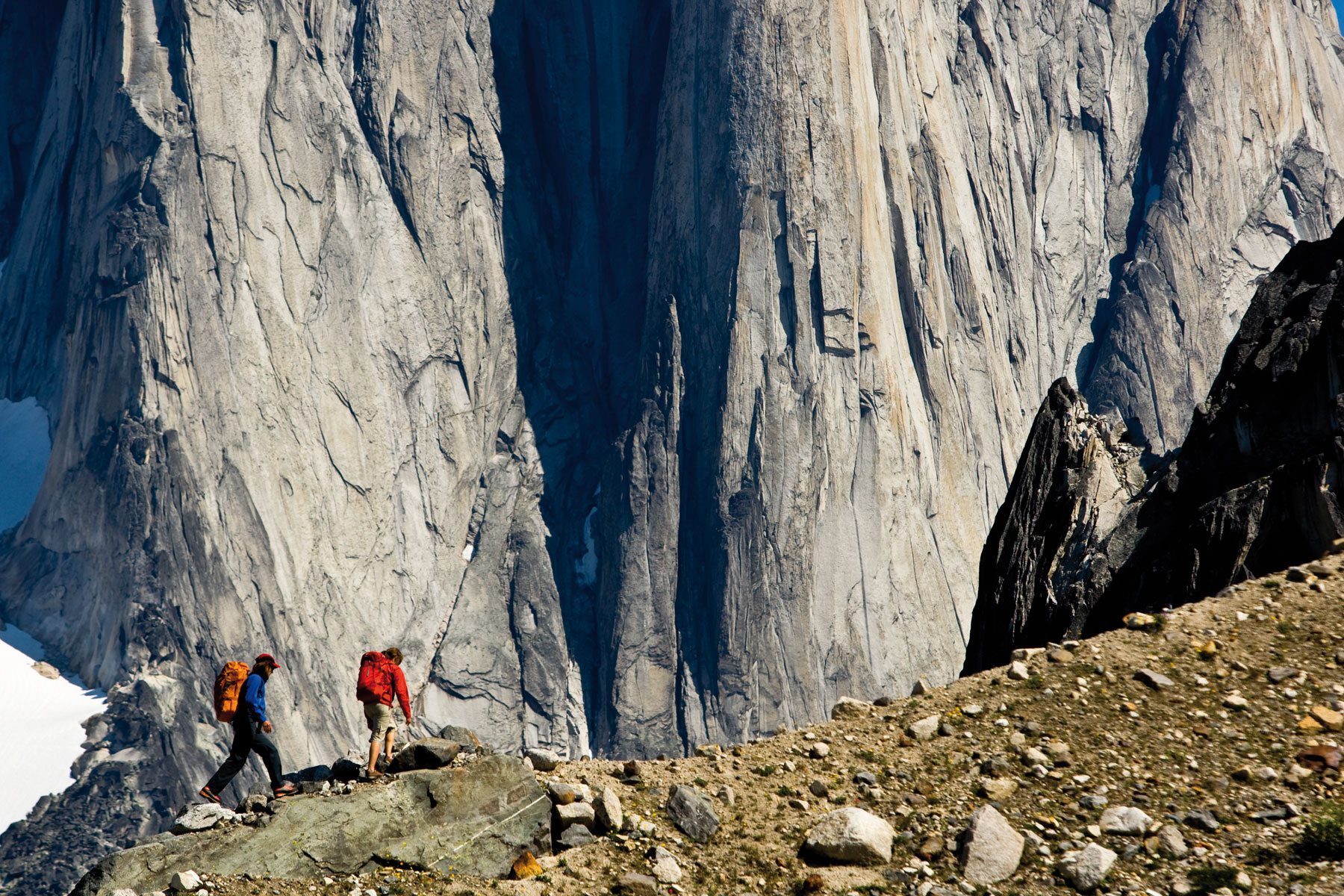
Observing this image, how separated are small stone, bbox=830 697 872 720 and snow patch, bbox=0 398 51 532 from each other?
127273 mm

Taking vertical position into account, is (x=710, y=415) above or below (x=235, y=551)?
above

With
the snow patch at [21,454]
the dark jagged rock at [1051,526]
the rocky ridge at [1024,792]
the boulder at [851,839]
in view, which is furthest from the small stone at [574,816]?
the snow patch at [21,454]

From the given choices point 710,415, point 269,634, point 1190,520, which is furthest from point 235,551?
point 1190,520

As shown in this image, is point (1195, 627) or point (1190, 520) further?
point (1190, 520)

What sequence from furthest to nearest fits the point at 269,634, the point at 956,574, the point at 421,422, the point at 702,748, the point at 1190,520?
the point at 421,422 < the point at 956,574 < the point at 269,634 < the point at 1190,520 < the point at 702,748

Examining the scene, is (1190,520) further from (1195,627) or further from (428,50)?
(428,50)

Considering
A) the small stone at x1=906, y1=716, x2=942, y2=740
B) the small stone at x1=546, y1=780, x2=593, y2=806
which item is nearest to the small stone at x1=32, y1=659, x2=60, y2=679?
the small stone at x1=546, y1=780, x2=593, y2=806

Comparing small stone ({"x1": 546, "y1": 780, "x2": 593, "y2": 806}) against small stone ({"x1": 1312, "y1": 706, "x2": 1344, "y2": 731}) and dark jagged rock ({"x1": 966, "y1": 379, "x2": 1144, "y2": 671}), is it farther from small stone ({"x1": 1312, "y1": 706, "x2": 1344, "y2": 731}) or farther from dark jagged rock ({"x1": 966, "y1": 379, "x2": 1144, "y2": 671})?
dark jagged rock ({"x1": 966, "y1": 379, "x2": 1144, "y2": 671})

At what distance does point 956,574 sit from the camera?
11438 centimetres

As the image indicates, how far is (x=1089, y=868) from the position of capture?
14.7m

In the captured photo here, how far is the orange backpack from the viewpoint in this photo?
17828 mm

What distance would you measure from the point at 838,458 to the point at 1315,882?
9949 centimetres

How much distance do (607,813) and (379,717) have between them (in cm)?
357

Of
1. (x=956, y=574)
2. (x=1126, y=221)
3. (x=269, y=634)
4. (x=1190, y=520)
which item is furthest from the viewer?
(x=1126, y=221)
